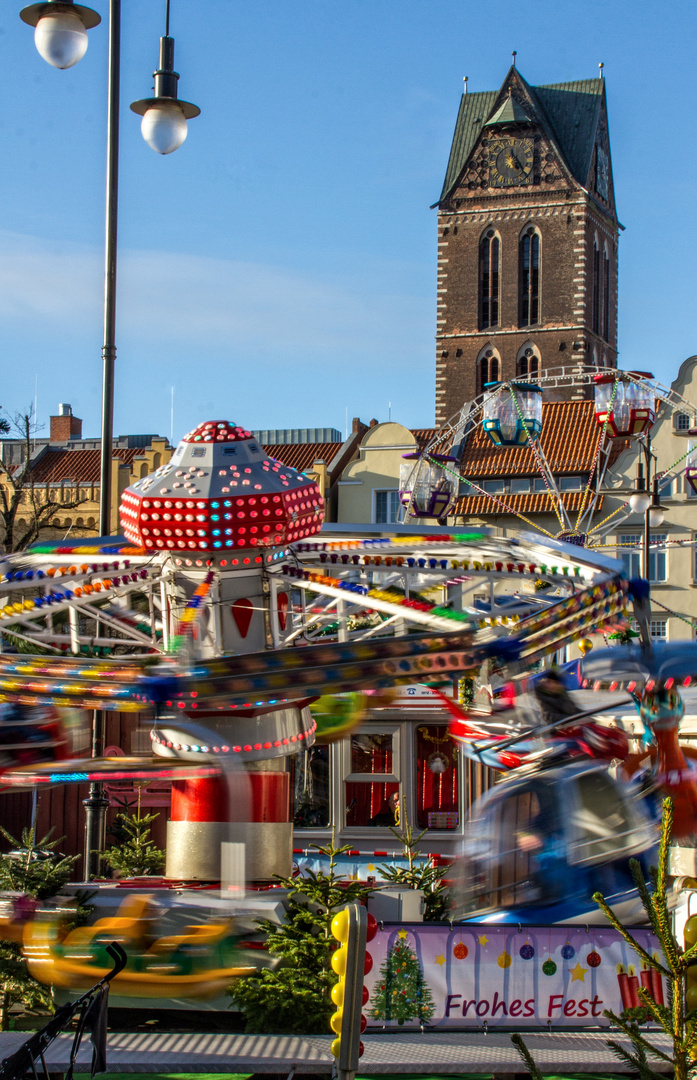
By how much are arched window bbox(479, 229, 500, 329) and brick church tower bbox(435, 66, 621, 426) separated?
0.07 meters

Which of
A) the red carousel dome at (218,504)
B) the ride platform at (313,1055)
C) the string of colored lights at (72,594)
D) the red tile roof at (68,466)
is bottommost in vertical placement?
the ride platform at (313,1055)

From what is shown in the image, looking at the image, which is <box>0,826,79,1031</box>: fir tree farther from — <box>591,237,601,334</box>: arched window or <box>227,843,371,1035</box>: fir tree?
<box>591,237,601,334</box>: arched window

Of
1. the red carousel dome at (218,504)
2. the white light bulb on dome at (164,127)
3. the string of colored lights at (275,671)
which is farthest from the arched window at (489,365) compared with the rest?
the string of colored lights at (275,671)

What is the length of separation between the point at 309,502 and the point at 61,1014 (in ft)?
18.5

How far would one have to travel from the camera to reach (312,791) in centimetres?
2250

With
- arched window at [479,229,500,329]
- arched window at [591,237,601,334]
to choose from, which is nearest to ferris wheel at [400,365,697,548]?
arched window at [479,229,500,329]

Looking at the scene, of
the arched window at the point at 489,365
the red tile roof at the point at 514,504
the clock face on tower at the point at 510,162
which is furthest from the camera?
the clock face on tower at the point at 510,162

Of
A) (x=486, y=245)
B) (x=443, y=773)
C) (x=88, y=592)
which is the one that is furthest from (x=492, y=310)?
(x=88, y=592)

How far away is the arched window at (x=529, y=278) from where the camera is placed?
8862 centimetres

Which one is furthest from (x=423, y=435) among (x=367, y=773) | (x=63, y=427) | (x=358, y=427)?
(x=367, y=773)

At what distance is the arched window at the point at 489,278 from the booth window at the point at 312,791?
2733 inches

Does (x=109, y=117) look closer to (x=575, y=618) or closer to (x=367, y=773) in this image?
(x=575, y=618)

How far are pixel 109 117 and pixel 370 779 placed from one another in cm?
1223

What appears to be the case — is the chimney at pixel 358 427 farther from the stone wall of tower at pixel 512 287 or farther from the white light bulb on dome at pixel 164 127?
the white light bulb on dome at pixel 164 127
